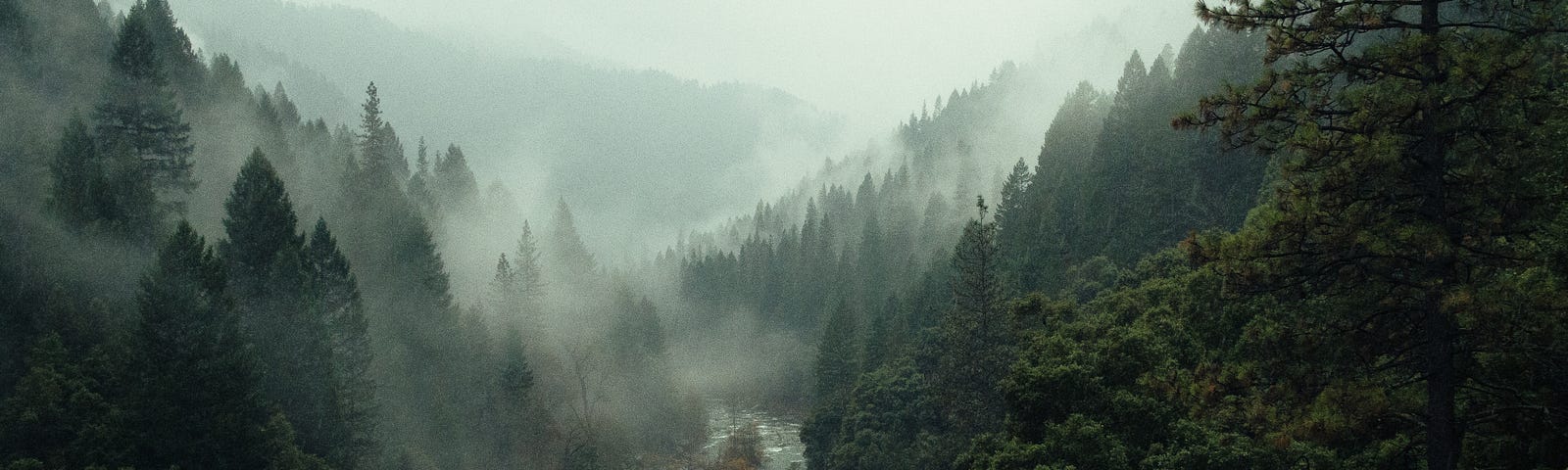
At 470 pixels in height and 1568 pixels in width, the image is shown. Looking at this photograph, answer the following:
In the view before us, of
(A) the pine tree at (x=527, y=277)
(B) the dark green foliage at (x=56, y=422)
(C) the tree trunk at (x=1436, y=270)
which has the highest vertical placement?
(A) the pine tree at (x=527, y=277)

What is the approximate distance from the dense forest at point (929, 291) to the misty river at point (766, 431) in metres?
1.69

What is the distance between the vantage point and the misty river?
287 feet

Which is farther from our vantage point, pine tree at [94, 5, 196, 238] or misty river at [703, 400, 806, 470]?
misty river at [703, 400, 806, 470]

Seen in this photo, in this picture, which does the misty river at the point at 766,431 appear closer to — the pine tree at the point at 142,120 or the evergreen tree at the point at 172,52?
the pine tree at the point at 142,120

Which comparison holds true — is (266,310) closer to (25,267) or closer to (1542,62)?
(25,267)

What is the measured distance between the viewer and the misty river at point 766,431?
8734cm

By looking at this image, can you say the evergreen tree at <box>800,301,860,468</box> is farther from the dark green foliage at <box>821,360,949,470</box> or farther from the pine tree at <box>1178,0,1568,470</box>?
the pine tree at <box>1178,0,1568,470</box>

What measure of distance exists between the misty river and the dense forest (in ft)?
5.55

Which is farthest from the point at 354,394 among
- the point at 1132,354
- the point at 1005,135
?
the point at 1005,135

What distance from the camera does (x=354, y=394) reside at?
170 ft

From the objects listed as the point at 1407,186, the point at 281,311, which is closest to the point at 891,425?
the point at 281,311

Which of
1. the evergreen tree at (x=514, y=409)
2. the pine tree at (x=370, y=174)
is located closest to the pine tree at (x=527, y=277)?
the pine tree at (x=370, y=174)

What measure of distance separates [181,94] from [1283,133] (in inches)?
3873

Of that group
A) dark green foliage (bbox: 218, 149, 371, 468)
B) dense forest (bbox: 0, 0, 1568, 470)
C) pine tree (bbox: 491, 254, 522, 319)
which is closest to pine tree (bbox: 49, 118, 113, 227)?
dense forest (bbox: 0, 0, 1568, 470)
